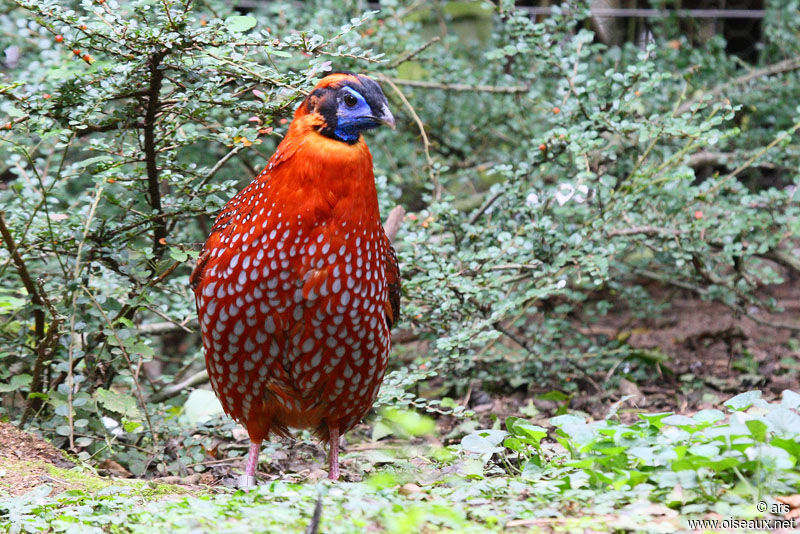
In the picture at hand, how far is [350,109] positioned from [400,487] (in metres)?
1.34

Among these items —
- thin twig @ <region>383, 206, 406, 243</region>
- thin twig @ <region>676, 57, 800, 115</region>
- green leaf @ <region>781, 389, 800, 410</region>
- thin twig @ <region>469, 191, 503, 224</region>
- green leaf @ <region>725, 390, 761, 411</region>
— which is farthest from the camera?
thin twig @ <region>676, 57, 800, 115</region>

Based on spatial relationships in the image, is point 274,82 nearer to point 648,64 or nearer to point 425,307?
point 425,307

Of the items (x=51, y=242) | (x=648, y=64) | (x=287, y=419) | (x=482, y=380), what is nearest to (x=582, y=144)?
(x=648, y=64)

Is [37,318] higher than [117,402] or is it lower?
higher

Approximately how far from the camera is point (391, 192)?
552 centimetres

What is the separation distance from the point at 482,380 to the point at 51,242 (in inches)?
105

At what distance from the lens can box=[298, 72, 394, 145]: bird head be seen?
3.09m

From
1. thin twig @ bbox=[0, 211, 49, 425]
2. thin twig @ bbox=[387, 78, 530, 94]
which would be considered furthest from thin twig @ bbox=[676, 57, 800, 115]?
thin twig @ bbox=[0, 211, 49, 425]

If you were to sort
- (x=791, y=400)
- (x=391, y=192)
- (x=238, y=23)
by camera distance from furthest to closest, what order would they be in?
(x=391, y=192)
(x=238, y=23)
(x=791, y=400)

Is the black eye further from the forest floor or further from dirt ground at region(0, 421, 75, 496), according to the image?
dirt ground at region(0, 421, 75, 496)

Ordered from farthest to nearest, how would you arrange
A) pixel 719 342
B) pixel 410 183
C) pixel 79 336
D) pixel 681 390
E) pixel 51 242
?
pixel 410 183
pixel 719 342
pixel 681 390
pixel 79 336
pixel 51 242

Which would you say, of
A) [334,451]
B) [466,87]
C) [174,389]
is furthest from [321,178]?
[466,87]

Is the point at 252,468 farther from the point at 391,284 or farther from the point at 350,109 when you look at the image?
the point at 350,109

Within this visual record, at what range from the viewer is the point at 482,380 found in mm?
5254
